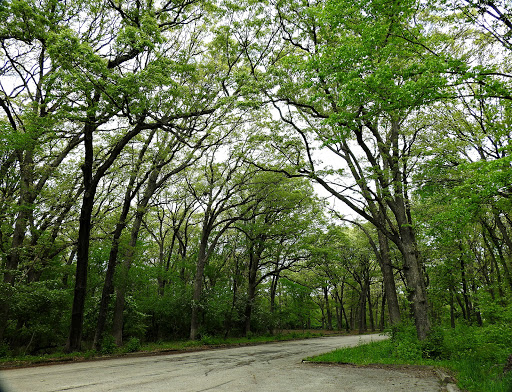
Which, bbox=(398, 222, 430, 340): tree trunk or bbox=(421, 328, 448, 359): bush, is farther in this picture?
bbox=(398, 222, 430, 340): tree trunk

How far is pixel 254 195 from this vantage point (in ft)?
70.2

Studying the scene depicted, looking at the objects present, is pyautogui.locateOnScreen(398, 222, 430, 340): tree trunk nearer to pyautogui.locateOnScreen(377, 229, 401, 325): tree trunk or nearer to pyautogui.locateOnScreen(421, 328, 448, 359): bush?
pyautogui.locateOnScreen(421, 328, 448, 359): bush

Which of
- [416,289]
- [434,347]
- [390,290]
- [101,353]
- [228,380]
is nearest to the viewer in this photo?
[228,380]

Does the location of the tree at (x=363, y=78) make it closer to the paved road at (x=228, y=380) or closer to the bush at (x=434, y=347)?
the bush at (x=434, y=347)

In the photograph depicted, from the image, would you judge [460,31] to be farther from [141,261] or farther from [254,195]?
[141,261]

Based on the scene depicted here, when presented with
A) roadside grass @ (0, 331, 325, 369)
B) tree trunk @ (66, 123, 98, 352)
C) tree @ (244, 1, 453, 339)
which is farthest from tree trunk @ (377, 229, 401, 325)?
tree trunk @ (66, 123, 98, 352)

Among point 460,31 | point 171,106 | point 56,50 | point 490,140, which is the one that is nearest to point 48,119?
point 56,50

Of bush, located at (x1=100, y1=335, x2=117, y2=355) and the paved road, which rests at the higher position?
the paved road

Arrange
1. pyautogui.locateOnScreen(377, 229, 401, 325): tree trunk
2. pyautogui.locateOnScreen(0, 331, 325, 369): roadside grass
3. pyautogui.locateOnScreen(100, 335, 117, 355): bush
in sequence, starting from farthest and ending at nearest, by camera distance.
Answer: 1. pyautogui.locateOnScreen(377, 229, 401, 325): tree trunk
2. pyautogui.locateOnScreen(100, 335, 117, 355): bush
3. pyautogui.locateOnScreen(0, 331, 325, 369): roadside grass

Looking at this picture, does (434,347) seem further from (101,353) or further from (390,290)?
(101,353)

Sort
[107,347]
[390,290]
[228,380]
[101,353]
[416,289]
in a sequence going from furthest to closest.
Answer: [390,290] < [107,347] < [101,353] < [416,289] < [228,380]

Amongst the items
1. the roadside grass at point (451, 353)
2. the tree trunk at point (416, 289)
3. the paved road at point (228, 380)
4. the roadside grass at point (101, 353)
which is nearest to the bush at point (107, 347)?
the roadside grass at point (101, 353)

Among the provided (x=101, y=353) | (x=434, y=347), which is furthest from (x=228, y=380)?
(x=101, y=353)

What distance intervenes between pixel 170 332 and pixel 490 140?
73.8 ft
